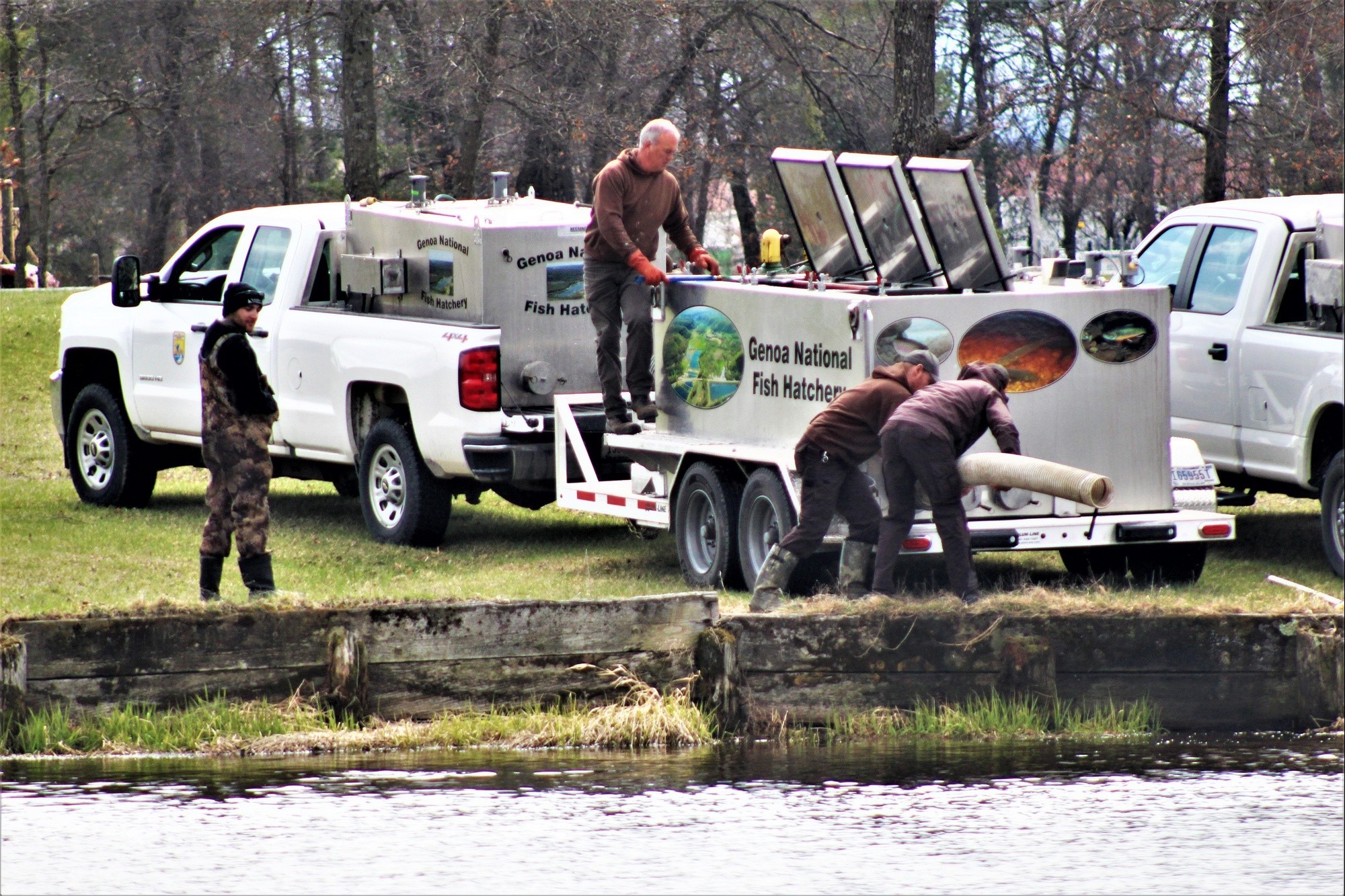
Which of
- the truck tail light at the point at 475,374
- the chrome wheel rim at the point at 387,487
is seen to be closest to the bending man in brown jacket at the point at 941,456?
the truck tail light at the point at 475,374

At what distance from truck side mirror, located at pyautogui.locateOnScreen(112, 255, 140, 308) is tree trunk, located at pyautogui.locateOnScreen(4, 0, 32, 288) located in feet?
28.3

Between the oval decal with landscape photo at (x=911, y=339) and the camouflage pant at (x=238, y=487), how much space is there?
309 cm

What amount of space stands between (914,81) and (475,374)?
28.3 ft

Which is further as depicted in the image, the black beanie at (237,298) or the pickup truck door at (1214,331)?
the pickup truck door at (1214,331)

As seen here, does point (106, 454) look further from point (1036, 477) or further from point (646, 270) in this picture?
point (1036, 477)

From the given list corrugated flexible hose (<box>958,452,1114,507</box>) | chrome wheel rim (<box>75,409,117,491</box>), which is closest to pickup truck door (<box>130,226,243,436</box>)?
chrome wheel rim (<box>75,409,117,491</box>)

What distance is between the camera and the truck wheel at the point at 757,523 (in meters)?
10.3

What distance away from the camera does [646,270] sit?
11.0 metres

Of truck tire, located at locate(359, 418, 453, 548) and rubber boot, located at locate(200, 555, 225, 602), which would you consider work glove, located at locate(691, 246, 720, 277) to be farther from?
rubber boot, located at locate(200, 555, 225, 602)

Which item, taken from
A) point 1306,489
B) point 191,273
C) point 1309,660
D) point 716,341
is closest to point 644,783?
point 1309,660

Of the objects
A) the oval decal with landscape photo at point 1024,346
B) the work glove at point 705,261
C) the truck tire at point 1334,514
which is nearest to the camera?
the oval decal with landscape photo at point 1024,346

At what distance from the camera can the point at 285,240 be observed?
44.1 ft

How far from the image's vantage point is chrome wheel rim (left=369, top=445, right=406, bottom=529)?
12.7 metres

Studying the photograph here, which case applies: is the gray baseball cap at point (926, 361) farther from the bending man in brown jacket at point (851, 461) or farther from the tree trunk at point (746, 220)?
the tree trunk at point (746, 220)
